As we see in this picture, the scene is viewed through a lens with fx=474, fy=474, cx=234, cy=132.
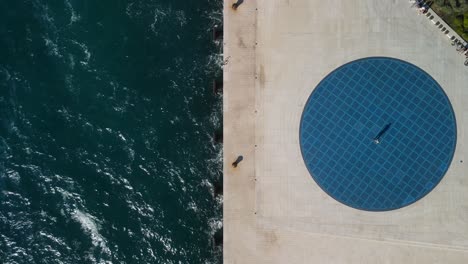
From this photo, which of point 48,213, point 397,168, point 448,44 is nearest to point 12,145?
point 48,213

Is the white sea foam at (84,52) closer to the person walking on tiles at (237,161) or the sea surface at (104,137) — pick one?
the sea surface at (104,137)

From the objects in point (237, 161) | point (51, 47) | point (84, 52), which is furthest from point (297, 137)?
point (51, 47)

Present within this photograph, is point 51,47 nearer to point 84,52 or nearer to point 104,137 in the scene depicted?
point 84,52

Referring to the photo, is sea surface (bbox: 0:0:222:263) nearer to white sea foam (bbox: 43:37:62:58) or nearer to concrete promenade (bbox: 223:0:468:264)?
white sea foam (bbox: 43:37:62:58)

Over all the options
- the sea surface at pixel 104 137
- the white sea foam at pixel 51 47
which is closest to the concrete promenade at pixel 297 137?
the sea surface at pixel 104 137

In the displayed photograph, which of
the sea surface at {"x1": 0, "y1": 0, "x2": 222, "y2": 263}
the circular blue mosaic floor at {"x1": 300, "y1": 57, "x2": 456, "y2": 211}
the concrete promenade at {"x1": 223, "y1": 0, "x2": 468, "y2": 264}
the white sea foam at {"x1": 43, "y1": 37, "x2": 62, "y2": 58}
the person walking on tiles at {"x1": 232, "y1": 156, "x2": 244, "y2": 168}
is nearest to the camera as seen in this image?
the circular blue mosaic floor at {"x1": 300, "y1": 57, "x2": 456, "y2": 211}

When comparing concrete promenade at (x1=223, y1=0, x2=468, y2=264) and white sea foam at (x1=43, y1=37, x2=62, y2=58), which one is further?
white sea foam at (x1=43, y1=37, x2=62, y2=58)

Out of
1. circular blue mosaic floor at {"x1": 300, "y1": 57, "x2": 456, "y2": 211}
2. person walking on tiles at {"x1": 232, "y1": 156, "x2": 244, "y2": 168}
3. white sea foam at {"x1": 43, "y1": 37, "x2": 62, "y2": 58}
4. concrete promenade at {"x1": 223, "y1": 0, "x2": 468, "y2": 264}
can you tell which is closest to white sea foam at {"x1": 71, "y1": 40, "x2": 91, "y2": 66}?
white sea foam at {"x1": 43, "y1": 37, "x2": 62, "y2": 58}

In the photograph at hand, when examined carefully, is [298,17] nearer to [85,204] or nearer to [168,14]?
[168,14]
